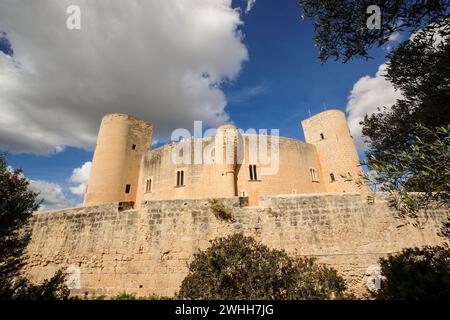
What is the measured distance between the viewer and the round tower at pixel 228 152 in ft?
65.2

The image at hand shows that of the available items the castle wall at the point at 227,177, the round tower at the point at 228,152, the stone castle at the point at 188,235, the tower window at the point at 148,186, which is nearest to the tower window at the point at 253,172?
the castle wall at the point at 227,177

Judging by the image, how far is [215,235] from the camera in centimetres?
863

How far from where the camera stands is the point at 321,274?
6.15 metres

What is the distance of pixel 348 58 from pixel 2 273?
13.0 m

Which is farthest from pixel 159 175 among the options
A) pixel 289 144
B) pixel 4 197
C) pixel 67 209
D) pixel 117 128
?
pixel 4 197

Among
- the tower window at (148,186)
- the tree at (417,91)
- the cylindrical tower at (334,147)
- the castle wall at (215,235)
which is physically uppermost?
the cylindrical tower at (334,147)

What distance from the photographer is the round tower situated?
782 inches

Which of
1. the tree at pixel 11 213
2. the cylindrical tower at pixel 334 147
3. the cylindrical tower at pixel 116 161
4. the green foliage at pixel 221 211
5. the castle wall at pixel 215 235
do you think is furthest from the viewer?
the cylindrical tower at pixel 334 147

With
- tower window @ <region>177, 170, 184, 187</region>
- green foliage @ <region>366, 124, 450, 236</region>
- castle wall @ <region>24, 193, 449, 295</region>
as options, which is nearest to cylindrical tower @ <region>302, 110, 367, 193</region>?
tower window @ <region>177, 170, 184, 187</region>

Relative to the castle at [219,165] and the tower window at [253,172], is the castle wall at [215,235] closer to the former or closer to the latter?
the castle at [219,165]

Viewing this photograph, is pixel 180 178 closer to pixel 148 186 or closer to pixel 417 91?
pixel 148 186

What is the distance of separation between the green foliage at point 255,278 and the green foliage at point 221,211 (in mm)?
2061

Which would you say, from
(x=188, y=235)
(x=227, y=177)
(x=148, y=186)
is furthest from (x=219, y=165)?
(x=188, y=235)

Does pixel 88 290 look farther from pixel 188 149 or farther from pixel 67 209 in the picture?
pixel 188 149
